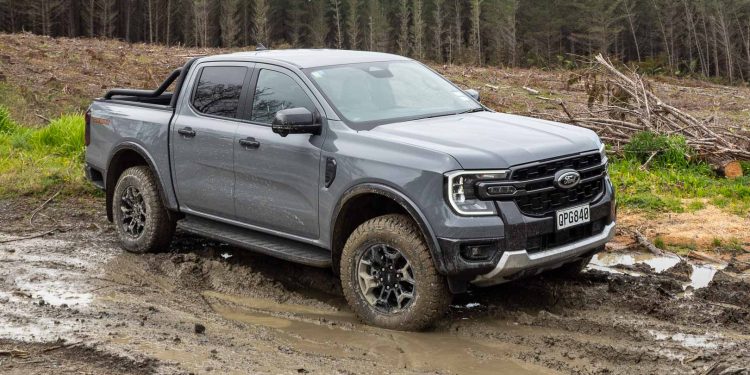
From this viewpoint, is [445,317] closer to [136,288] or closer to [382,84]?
[382,84]

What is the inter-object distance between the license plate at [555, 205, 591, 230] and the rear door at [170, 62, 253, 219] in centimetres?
261

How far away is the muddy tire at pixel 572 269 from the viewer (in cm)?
665

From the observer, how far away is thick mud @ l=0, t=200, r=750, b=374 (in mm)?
5035

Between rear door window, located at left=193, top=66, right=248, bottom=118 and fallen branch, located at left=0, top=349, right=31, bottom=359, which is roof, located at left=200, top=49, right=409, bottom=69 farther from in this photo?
fallen branch, located at left=0, top=349, right=31, bottom=359

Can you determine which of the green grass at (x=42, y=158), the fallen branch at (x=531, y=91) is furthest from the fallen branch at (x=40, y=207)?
the fallen branch at (x=531, y=91)

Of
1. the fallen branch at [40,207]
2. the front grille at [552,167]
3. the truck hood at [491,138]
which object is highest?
the truck hood at [491,138]

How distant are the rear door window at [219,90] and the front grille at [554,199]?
2590 millimetres

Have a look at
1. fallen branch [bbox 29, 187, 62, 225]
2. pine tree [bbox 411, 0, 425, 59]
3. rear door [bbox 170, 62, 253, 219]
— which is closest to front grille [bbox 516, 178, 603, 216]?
rear door [bbox 170, 62, 253, 219]

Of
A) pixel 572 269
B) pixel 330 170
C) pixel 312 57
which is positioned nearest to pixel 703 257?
pixel 572 269

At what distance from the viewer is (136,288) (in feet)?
22.3

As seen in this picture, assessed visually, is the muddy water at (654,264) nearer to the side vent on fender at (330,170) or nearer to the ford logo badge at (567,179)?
A: the ford logo badge at (567,179)

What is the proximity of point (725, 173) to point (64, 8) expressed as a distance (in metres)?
76.2

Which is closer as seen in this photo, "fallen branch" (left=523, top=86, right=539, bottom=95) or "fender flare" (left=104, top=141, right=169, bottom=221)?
"fender flare" (left=104, top=141, right=169, bottom=221)

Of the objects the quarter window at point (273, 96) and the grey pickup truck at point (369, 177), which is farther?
the quarter window at point (273, 96)
